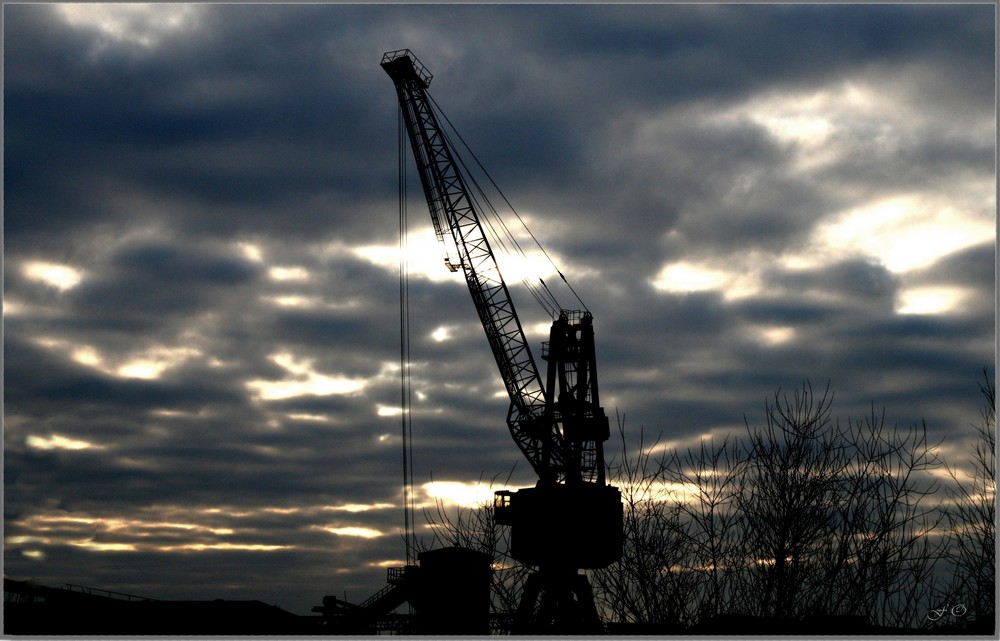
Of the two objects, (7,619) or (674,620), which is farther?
(7,619)

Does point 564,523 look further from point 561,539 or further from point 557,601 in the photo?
point 557,601

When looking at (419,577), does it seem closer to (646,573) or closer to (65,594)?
(65,594)

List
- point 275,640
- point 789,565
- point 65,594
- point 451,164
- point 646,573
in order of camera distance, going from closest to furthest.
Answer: point 275,640, point 789,565, point 646,573, point 65,594, point 451,164

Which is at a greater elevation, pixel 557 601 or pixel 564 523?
pixel 564 523

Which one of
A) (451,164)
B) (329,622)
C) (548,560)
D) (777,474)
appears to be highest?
(451,164)

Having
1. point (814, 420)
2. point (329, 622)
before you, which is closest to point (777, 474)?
point (814, 420)

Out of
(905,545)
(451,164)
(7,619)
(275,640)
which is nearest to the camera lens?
(275,640)

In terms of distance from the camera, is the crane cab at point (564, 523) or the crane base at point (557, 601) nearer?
the crane base at point (557, 601)

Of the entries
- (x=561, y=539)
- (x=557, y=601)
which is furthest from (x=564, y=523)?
(x=557, y=601)

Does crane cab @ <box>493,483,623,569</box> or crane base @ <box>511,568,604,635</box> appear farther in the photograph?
crane cab @ <box>493,483,623,569</box>

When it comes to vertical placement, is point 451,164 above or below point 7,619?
above

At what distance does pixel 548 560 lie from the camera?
167ft

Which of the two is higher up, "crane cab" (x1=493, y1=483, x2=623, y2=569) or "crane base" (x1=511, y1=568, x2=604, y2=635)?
"crane cab" (x1=493, y1=483, x2=623, y2=569)

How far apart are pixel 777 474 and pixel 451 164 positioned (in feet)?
135
